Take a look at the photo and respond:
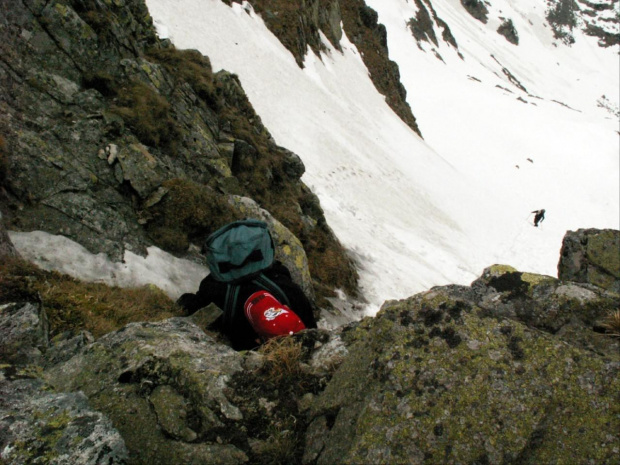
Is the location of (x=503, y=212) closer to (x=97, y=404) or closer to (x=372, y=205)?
(x=372, y=205)

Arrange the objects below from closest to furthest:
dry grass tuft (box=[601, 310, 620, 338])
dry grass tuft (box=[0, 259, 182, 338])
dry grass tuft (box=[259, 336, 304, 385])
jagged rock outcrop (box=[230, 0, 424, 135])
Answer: dry grass tuft (box=[259, 336, 304, 385]), dry grass tuft (box=[601, 310, 620, 338]), dry grass tuft (box=[0, 259, 182, 338]), jagged rock outcrop (box=[230, 0, 424, 135])

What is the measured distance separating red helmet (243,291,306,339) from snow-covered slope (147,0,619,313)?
26.6 feet

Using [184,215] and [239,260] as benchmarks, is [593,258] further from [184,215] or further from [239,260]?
[184,215]

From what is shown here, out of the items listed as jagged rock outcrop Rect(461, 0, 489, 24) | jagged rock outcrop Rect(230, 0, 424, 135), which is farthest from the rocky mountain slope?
jagged rock outcrop Rect(461, 0, 489, 24)

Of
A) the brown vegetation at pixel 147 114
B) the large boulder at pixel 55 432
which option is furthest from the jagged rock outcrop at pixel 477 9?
the large boulder at pixel 55 432

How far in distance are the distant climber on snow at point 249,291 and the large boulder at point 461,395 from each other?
1284 millimetres

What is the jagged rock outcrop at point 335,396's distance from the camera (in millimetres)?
2703

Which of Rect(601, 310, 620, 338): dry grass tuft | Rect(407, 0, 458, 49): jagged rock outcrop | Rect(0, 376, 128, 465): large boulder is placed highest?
Rect(407, 0, 458, 49): jagged rock outcrop

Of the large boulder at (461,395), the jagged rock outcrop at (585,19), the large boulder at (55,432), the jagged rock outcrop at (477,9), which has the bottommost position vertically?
the large boulder at (55,432)

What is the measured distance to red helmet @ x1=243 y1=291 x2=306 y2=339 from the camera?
4.50m

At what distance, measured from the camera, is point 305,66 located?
3028 cm

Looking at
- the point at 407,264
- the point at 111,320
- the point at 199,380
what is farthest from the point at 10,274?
the point at 407,264

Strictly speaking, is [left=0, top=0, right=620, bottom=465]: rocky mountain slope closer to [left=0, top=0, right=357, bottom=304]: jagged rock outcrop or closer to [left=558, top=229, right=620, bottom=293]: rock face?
[left=0, top=0, right=357, bottom=304]: jagged rock outcrop

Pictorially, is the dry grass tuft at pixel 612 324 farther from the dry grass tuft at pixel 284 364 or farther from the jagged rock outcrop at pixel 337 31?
the jagged rock outcrop at pixel 337 31
